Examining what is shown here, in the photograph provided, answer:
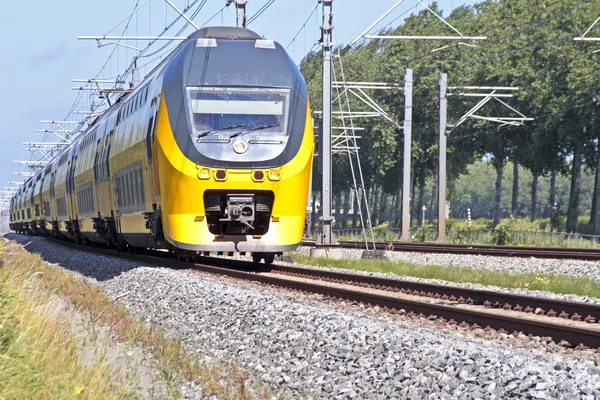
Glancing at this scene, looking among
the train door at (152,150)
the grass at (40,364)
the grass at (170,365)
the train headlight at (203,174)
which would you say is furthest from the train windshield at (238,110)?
the grass at (40,364)

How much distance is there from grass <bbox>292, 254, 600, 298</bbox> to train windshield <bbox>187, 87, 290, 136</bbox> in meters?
4.66

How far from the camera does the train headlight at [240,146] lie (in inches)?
641

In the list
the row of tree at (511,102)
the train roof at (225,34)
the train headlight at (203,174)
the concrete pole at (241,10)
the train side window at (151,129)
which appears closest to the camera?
the train headlight at (203,174)

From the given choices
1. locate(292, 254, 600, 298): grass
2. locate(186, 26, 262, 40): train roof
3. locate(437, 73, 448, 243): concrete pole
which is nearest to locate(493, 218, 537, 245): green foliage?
locate(437, 73, 448, 243): concrete pole

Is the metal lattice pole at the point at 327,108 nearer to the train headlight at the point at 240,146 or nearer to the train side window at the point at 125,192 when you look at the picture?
the train side window at the point at 125,192

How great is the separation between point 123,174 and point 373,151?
45.1 metres

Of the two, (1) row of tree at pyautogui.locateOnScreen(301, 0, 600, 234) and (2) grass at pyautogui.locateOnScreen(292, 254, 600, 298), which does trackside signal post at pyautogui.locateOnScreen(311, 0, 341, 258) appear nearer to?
(2) grass at pyautogui.locateOnScreen(292, 254, 600, 298)

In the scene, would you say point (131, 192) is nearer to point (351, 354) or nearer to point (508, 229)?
point (351, 354)

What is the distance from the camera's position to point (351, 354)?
8.20 meters

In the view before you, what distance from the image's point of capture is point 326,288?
1395cm

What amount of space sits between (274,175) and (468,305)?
4.84 metres

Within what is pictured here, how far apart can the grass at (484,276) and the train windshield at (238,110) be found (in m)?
4.66

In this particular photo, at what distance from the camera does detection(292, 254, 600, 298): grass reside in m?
15.3

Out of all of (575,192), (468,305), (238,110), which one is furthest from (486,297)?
(575,192)
